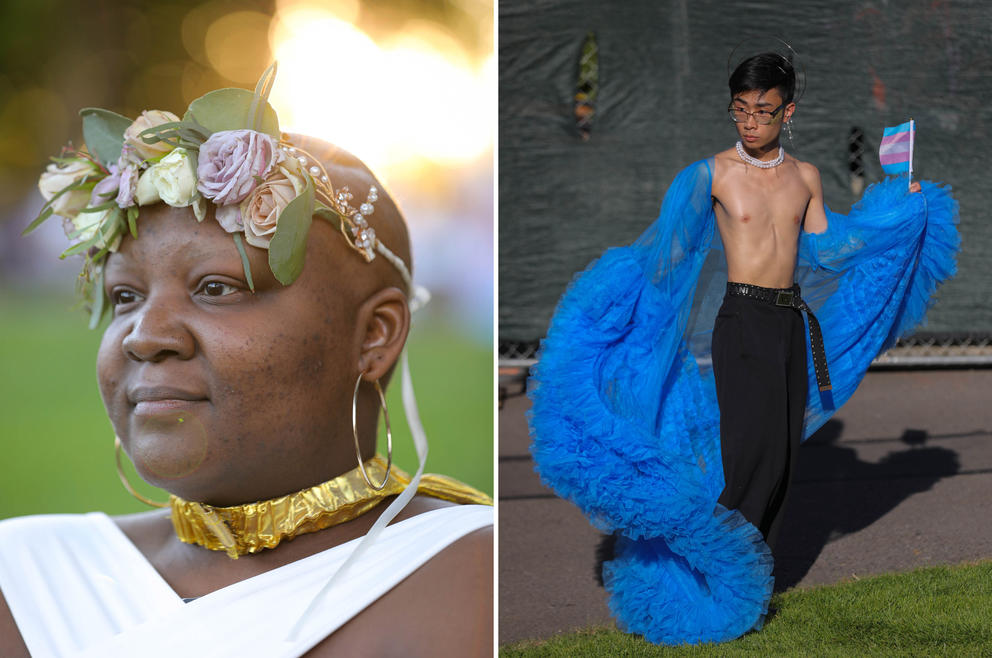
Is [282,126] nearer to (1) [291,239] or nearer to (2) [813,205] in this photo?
(1) [291,239]

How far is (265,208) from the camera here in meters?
1.53

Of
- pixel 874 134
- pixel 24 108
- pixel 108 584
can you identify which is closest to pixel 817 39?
pixel 874 134

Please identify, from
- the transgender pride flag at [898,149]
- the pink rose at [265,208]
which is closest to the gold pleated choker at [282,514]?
the pink rose at [265,208]

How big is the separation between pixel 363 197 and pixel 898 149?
151cm

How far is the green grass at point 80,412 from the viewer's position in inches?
68.5

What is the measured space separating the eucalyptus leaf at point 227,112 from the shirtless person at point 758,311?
4.08 ft

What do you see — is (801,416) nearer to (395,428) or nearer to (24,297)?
(395,428)

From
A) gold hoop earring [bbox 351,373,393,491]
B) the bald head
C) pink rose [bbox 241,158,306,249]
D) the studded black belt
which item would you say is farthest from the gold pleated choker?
the studded black belt

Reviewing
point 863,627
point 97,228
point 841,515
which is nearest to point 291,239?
point 97,228

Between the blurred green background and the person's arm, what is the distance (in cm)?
107

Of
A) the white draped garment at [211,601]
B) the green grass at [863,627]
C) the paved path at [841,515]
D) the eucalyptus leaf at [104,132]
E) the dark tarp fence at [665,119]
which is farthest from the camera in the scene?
the dark tarp fence at [665,119]

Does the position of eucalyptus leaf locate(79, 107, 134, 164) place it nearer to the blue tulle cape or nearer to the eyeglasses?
the blue tulle cape

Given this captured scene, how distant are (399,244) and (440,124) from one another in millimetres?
258

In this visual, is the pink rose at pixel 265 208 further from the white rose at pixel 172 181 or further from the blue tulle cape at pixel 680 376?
the blue tulle cape at pixel 680 376
